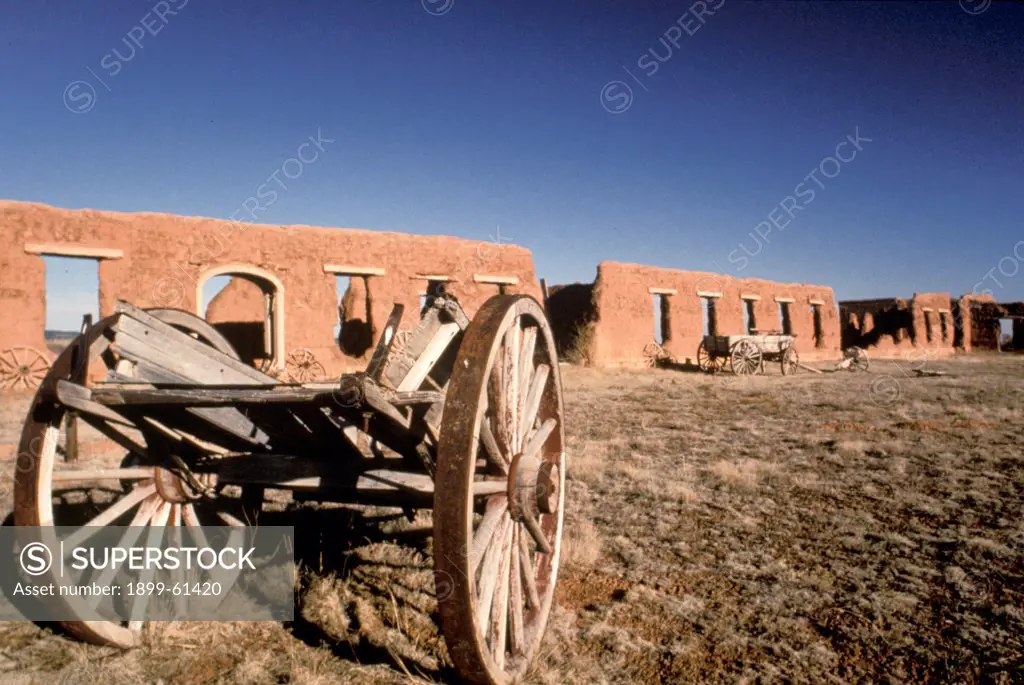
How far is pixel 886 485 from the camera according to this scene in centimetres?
449

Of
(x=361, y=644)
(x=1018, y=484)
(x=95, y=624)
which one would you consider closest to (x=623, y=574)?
(x=361, y=644)

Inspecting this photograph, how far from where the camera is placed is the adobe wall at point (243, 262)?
31.7 feet

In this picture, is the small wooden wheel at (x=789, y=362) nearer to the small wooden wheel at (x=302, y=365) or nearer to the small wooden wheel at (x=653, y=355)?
the small wooden wheel at (x=653, y=355)

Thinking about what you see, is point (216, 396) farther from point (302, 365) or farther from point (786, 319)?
point (786, 319)

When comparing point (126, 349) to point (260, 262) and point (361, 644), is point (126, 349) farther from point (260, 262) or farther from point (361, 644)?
point (260, 262)

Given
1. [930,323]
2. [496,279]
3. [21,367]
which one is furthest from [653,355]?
[930,323]

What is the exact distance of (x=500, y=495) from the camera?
1.94 meters

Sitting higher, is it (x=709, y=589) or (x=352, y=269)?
(x=352, y=269)

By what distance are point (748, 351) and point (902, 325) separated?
17.2 meters

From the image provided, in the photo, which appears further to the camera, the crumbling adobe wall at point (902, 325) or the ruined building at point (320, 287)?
the crumbling adobe wall at point (902, 325)

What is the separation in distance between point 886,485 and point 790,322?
18.8 metres

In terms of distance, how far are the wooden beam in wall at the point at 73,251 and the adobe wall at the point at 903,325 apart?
26713mm

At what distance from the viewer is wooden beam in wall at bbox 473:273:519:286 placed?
1396 cm

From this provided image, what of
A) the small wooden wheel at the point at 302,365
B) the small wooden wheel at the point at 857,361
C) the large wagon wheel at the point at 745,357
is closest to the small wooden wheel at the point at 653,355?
the large wagon wheel at the point at 745,357
